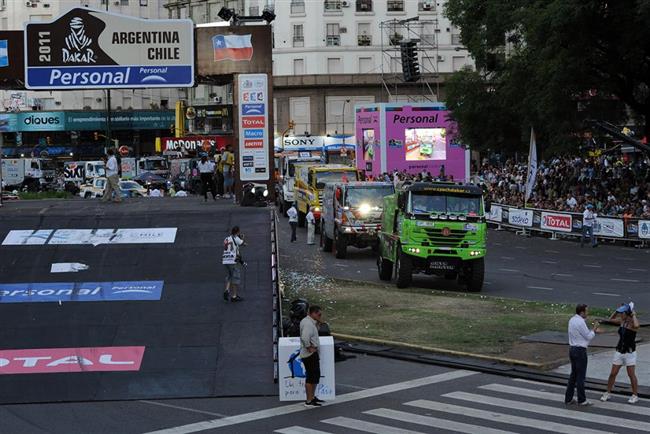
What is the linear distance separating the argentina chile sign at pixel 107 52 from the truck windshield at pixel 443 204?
741cm

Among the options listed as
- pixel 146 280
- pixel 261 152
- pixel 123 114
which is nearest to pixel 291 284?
pixel 261 152

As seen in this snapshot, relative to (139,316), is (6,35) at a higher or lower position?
higher

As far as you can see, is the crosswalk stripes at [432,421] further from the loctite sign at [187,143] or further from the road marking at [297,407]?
the loctite sign at [187,143]

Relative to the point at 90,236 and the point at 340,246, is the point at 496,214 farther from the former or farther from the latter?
the point at 90,236

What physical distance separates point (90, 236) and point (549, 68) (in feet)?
83.9

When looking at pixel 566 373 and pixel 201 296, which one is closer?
pixel 566 373

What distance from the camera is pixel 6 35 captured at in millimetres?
31422

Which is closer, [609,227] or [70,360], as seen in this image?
[70,360]

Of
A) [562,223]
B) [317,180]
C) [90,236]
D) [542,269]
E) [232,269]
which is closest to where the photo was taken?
[232,269]

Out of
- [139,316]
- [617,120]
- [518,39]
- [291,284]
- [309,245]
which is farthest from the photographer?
[518,39]

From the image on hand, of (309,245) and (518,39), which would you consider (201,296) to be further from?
(518,39)

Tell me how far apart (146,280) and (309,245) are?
1950cm

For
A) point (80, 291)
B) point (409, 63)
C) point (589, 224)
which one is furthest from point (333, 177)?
point (80, 291)

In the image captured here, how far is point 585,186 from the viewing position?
49.6 m
